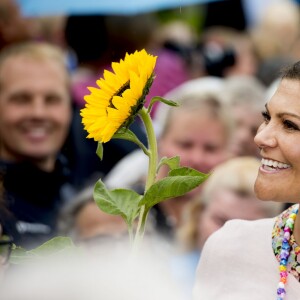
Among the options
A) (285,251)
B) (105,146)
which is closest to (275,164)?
(285,251)

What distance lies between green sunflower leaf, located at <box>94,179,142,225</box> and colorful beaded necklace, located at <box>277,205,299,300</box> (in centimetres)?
71

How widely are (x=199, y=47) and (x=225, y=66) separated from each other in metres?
0.37

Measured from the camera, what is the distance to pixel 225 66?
7.65 meters

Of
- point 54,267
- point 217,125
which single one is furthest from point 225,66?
point 54,267

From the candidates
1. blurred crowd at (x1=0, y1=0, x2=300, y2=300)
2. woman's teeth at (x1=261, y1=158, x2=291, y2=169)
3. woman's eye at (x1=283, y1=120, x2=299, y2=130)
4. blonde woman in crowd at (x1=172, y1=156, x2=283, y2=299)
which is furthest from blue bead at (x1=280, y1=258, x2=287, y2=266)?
blonde woman in crowd at (x1=172, y1=156, x2=283, y2=299)

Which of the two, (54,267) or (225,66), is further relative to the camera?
(225,66)

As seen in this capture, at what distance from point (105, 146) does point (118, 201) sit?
303 centimetres

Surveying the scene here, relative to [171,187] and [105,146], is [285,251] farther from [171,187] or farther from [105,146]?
[105,146]

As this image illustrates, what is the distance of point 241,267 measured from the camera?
9.21 feet

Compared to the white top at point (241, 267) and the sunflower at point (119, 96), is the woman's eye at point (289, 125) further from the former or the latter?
the sunflower at point (119, 96)

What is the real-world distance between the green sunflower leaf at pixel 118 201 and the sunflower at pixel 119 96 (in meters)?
0.13

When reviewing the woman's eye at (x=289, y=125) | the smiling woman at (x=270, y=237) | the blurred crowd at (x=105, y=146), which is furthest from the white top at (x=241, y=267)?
the woman's eye at (x=289, y=125)

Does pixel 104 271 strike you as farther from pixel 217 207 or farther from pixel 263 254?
pixel 217 207

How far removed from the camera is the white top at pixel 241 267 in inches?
107
